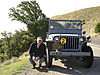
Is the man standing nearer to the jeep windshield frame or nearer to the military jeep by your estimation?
the military jeep

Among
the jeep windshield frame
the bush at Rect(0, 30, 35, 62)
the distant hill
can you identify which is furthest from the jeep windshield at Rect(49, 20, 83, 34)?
the distant hill

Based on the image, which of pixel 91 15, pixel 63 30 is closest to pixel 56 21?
pixel 63 30

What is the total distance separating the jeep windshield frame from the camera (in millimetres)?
13094

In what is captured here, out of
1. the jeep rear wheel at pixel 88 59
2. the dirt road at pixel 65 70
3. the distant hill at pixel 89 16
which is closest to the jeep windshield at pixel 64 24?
the jeep rear wheel at pixel 88 59

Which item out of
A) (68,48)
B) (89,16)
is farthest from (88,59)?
(89,16)

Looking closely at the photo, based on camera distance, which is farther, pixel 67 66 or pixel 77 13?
pixel 77 13

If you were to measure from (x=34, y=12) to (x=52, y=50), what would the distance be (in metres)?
36.8

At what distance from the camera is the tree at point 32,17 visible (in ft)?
140

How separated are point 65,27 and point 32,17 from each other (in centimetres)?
3467

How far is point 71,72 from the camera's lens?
10.6 meters

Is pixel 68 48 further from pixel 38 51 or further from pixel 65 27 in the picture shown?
pixel 65 27

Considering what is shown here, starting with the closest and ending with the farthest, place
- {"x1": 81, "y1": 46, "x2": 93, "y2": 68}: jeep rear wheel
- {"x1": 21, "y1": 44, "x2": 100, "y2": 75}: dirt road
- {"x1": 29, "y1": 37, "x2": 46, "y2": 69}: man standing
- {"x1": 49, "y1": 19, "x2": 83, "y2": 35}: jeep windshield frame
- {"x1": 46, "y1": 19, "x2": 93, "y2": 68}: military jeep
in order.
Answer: {"x1": 21, "y1": 44, "x2": 100, "y2": 75}: dirt road
{"x1": 46, "y1": 19, "x2": 93, "y2": 68}: military jeep
{"x1": 29, "y1": 37, "x2": 46, "y2": 69}: man standing
{"x1": 81, "y1": 46, "x2": 93, "y2": 68}: jeep rear wheel
{"x1": 49, "y1": 19, "x2": 83, "y2": 35}: jeep windshield frame

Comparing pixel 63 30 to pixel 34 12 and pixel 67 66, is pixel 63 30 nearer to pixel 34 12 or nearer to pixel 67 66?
pixel 67 66

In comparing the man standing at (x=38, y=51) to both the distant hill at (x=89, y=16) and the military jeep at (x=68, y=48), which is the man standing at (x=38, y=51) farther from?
the distant hill at (x=89, y=16)
